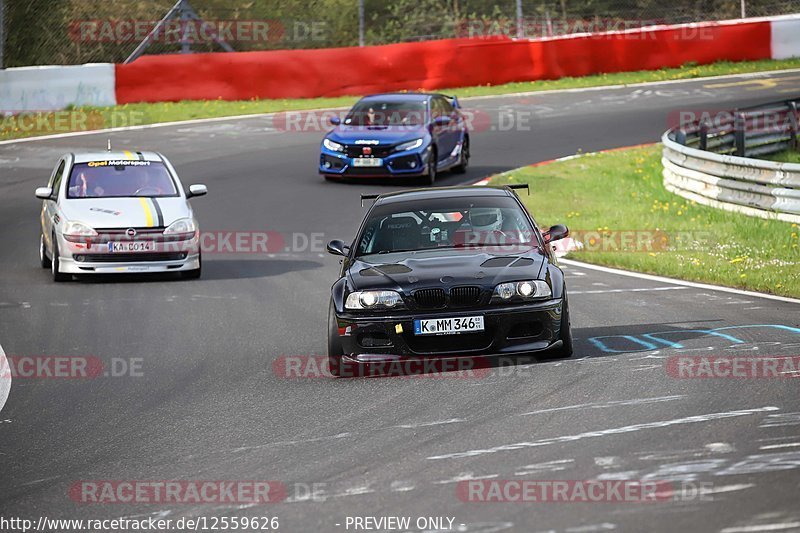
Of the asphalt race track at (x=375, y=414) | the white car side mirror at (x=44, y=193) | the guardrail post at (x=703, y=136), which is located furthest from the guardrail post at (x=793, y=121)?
the white car side mirror at (x=44, y=193)

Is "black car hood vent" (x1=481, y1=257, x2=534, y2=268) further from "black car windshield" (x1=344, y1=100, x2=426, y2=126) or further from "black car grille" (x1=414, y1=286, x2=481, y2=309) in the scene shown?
"black car windshield" (x1=344, y1=100, x2=426, y2=126)

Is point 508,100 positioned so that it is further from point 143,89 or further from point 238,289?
point 238,289

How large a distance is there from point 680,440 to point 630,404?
42.6 inches

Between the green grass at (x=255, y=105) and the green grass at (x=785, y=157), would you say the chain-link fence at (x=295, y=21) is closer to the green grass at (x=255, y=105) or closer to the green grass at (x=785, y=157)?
the green grass at (x=255, y=105)

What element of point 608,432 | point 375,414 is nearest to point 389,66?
point 375,414

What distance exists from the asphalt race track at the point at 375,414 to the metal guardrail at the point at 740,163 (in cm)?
356

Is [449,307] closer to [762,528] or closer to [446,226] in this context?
[446,226]

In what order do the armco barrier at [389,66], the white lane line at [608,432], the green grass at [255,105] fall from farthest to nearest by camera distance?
the armco barrier at [389,66] < the green grass at [255,105] < the white lane line at [608,432]

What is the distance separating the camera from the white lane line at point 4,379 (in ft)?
32.2

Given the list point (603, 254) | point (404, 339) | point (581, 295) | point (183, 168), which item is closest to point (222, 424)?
point (404, 339)

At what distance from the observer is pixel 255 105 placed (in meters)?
34.7

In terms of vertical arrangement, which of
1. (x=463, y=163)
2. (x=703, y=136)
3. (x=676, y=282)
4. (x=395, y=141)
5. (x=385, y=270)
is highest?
(x=385, y=270)

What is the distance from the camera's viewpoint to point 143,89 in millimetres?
34375

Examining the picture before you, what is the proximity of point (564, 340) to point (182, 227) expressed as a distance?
749 centimetres
